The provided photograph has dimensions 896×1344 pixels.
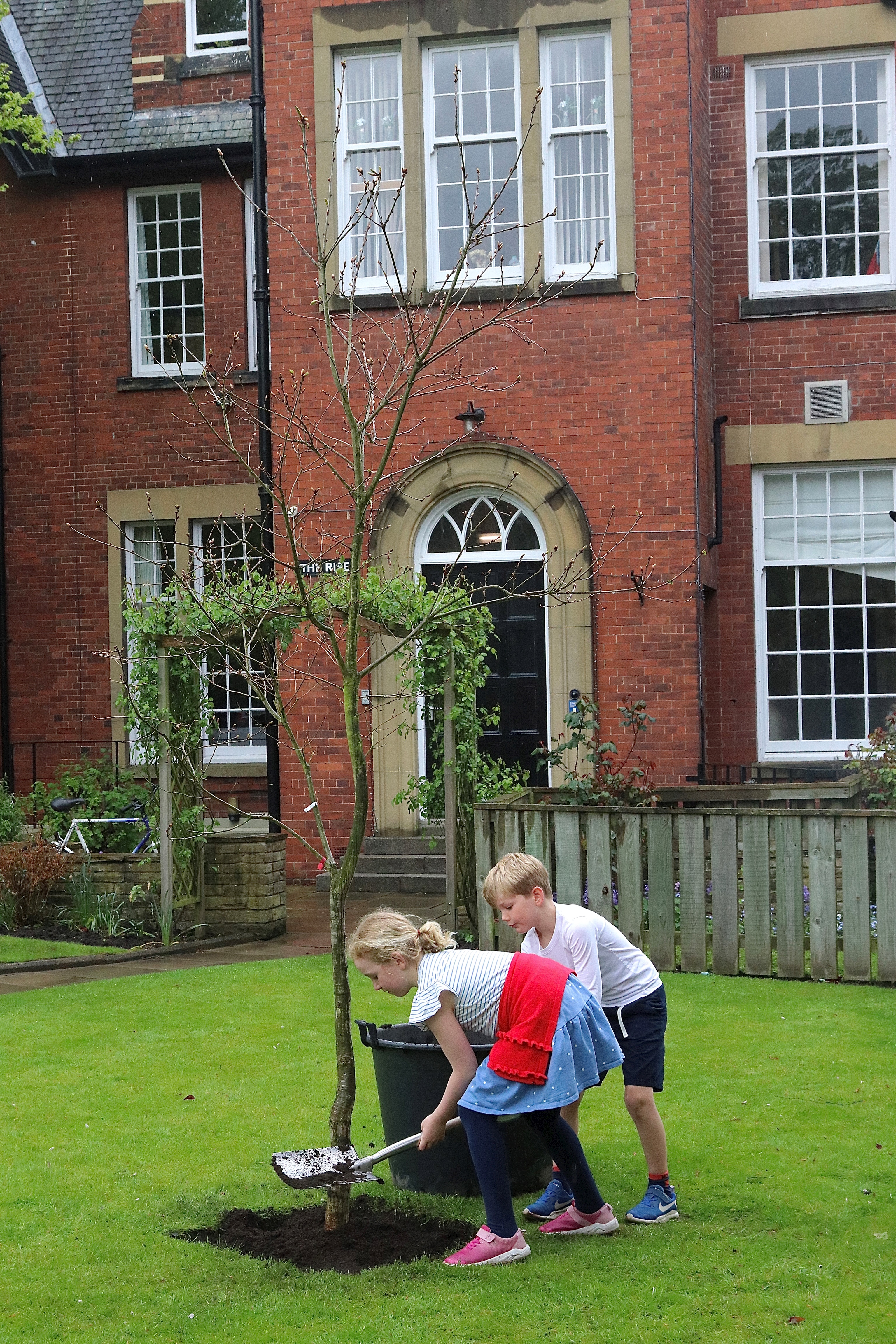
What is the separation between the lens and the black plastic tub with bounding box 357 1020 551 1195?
5145mm

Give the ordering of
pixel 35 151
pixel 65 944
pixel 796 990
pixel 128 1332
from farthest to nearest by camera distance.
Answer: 1. pixel 35 151
2. pixel 65 944
3. pixel 796 990
4. pixel 128 1332

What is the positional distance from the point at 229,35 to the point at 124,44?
1.37 metres

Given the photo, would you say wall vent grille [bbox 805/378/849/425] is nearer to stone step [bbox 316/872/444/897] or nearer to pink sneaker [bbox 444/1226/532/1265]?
stone step [bbox 316/872/444/897]

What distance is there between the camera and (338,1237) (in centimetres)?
488

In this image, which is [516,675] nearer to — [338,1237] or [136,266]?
[136,266]

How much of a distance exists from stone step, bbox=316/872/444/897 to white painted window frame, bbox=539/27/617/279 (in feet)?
18.0

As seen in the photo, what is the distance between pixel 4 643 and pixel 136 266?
180 inches

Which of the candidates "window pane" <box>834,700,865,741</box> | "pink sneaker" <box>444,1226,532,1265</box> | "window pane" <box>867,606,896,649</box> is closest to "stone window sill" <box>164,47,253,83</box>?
"window pane" <box>867,606,896,649</box>

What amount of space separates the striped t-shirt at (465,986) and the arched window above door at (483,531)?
9.34m

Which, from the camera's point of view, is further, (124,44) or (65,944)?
(124,44)

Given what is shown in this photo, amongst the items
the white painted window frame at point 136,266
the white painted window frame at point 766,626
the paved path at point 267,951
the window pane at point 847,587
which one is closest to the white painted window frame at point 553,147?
the white painted window frame at point 766,626

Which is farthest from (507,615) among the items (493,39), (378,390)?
(493,39)

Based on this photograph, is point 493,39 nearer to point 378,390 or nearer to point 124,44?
point 378,390

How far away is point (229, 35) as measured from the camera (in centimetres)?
1712
